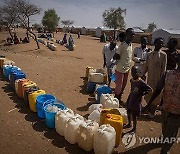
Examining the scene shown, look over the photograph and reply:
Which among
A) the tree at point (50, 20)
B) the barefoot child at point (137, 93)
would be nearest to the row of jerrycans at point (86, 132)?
the barefoot child at point (137, 93)

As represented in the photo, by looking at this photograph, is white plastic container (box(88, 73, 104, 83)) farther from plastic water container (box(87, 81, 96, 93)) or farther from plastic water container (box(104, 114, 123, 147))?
plastic water container (box(104, 114, 123, 147))

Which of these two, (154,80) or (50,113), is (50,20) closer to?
(154,80)

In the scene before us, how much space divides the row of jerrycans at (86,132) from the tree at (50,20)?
5116cm

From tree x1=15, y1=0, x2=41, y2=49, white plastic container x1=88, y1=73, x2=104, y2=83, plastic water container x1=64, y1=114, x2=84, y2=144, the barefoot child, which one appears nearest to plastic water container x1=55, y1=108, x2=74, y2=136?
plastic water container x1=64, y1=114, x2=84, y2=144

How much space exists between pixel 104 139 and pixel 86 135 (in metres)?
0.41

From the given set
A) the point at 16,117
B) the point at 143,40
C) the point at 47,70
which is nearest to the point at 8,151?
the point at 16,117

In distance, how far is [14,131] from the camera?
4.56 meters

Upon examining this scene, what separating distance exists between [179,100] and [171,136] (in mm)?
629

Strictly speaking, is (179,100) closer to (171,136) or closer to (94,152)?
(171,136)

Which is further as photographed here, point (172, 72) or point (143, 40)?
point (143, 40)

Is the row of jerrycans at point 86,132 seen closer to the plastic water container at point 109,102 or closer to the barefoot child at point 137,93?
the barefoot child at point 137,93

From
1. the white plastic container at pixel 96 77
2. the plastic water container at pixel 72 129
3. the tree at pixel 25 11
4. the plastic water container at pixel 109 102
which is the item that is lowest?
the plastic water container at pixel 72 129

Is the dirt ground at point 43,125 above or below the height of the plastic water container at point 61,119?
below

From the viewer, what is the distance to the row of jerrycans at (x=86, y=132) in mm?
3633
